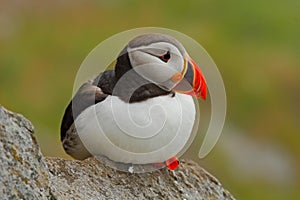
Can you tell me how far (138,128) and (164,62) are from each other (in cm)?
43

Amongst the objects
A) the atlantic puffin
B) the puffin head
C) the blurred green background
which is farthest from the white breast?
the blurred green background

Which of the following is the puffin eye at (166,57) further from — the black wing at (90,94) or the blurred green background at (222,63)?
the blurred green background at (222,63)

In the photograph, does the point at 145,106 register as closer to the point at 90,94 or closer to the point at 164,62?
the point at 164,62

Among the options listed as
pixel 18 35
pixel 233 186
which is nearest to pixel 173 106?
pixel 233 186

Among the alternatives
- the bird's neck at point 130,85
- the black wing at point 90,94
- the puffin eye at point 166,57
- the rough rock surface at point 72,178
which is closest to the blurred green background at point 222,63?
the black wing at point 90,94

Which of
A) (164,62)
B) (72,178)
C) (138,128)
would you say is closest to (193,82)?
(164,62)

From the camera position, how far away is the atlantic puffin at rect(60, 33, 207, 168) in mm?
5738

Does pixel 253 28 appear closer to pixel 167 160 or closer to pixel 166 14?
pixel 166 14

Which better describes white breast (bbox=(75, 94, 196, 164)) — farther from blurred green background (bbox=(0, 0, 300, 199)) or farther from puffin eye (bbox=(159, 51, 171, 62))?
blurred green background (bbox=(0, 0, 300, 199))

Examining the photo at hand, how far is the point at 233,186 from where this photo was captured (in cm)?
1239

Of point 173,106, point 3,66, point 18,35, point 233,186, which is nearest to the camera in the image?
point 173,106

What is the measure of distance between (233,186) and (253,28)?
4450 millimetres

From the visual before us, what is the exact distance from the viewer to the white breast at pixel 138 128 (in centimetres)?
573

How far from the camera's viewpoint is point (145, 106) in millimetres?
5797
